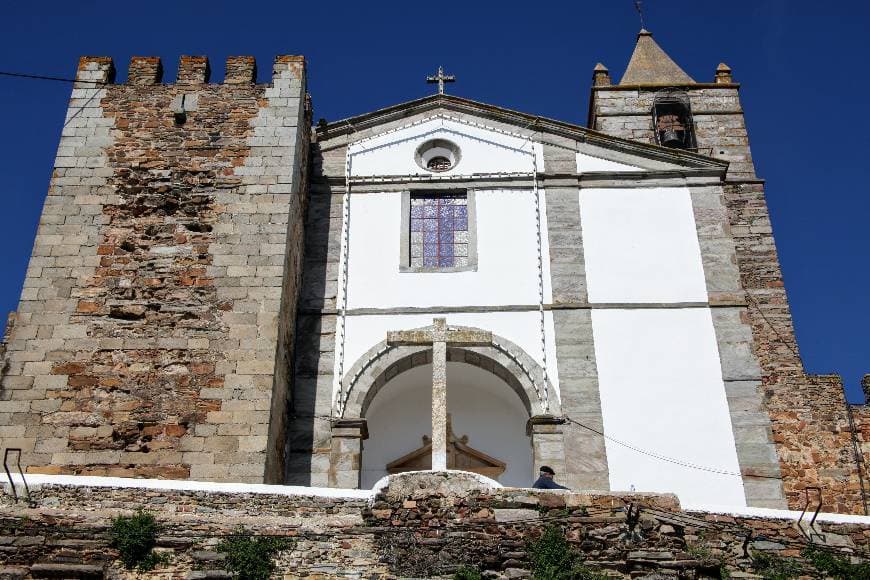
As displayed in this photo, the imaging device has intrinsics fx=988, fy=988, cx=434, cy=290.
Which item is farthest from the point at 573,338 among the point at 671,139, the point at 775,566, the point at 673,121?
the point at 673,121

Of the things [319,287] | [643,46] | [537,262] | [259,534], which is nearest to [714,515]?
[259,534]

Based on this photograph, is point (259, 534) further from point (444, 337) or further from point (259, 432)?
point (444, 337)

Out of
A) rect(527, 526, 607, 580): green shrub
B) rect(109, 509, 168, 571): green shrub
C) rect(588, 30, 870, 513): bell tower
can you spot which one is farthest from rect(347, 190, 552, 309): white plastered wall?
rect(109, 509, 168, 571): green shrub

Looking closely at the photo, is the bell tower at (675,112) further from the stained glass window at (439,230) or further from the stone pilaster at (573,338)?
the stained glass window at (439,230)

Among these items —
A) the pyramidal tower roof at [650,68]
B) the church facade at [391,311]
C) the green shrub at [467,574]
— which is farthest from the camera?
the pyramidal tower roof at [650,68]

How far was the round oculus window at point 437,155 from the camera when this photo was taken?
15.8 metres

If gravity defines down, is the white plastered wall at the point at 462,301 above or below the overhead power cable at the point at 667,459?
above

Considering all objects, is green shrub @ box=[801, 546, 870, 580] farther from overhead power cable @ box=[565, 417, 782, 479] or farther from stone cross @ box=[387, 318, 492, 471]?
stone cross @ box=[387, 318, 492, 471]

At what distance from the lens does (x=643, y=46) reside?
892 inches

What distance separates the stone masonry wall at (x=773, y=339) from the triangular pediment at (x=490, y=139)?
193cm

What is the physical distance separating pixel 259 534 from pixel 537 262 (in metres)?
Answer: 7.11

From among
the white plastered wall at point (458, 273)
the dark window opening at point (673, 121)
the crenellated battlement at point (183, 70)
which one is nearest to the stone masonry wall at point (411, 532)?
the white plastered wall at point (458, 273)

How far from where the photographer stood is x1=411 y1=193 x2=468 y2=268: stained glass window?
14867mm

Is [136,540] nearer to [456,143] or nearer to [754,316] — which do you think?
[456,143]
